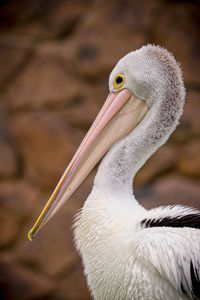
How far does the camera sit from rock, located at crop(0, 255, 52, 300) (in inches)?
187

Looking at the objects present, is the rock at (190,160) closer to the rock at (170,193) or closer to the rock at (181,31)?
the rock at (170,193)

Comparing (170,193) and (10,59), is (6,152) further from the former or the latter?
(170,193)

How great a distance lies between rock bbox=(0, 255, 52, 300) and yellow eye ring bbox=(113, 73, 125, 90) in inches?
91.7

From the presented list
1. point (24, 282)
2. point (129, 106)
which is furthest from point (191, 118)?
point (129, 106)

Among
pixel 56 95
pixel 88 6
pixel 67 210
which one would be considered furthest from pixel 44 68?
pixel 67 210

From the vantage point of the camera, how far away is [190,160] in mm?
4715

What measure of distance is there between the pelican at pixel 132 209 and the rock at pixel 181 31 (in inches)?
80.5

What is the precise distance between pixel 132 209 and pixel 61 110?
226 centimetres

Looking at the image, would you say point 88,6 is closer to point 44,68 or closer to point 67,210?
point 44,68

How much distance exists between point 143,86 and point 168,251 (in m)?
0.63

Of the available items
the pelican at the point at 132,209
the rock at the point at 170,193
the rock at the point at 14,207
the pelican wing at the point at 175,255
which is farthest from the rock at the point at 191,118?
the pelican wing at the point at 175,255

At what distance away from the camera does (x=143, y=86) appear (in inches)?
103

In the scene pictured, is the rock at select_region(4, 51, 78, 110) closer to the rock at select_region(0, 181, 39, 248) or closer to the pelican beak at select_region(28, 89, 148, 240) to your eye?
the rock at select_region(0, 181, 39, 248)

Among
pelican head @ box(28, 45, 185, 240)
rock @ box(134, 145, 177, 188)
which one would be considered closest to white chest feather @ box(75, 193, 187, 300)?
pelican head @ box(28, 45, 185, 240)
